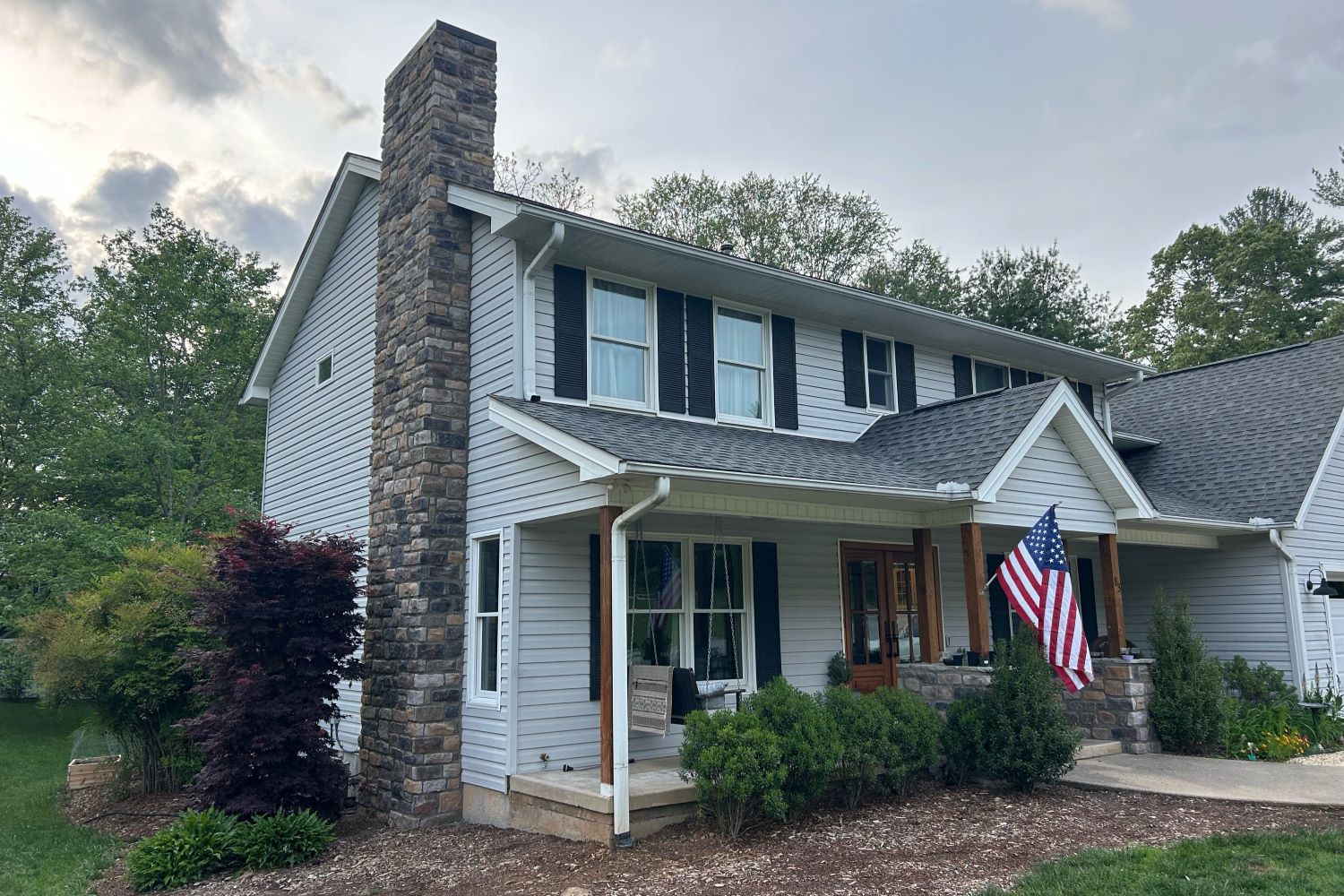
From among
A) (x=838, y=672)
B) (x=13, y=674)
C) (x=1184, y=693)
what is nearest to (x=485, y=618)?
(x=838, y=672)

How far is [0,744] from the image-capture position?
15.3m

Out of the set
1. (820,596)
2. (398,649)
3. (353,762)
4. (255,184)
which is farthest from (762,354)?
(255,184)

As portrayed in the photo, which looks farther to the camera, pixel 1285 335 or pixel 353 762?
pixel 1285 335

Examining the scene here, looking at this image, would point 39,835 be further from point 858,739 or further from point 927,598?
point 927,598

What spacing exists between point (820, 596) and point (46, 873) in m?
7.44

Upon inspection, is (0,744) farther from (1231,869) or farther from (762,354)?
(1231,869)

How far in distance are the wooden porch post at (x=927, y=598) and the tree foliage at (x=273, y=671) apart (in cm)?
553

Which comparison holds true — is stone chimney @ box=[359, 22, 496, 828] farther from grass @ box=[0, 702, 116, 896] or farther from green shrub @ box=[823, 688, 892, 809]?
green shrub @ box=[823, 688, 892, 809]

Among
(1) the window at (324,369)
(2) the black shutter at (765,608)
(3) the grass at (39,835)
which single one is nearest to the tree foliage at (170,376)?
(3) the grass at (39,835)

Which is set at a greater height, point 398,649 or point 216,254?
point 216,254

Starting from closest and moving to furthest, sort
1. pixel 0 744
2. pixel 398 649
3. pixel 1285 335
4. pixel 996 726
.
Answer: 1. pixel 996 726
2. pixel 398 649
3. pixel 0 744
4. pixel 1285 335

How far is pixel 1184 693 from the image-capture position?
9836mm

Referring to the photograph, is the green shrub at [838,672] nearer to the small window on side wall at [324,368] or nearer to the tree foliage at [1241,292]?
the small window on side wall at [324,368]

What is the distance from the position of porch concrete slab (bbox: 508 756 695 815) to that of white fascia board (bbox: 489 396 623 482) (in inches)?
92.3
